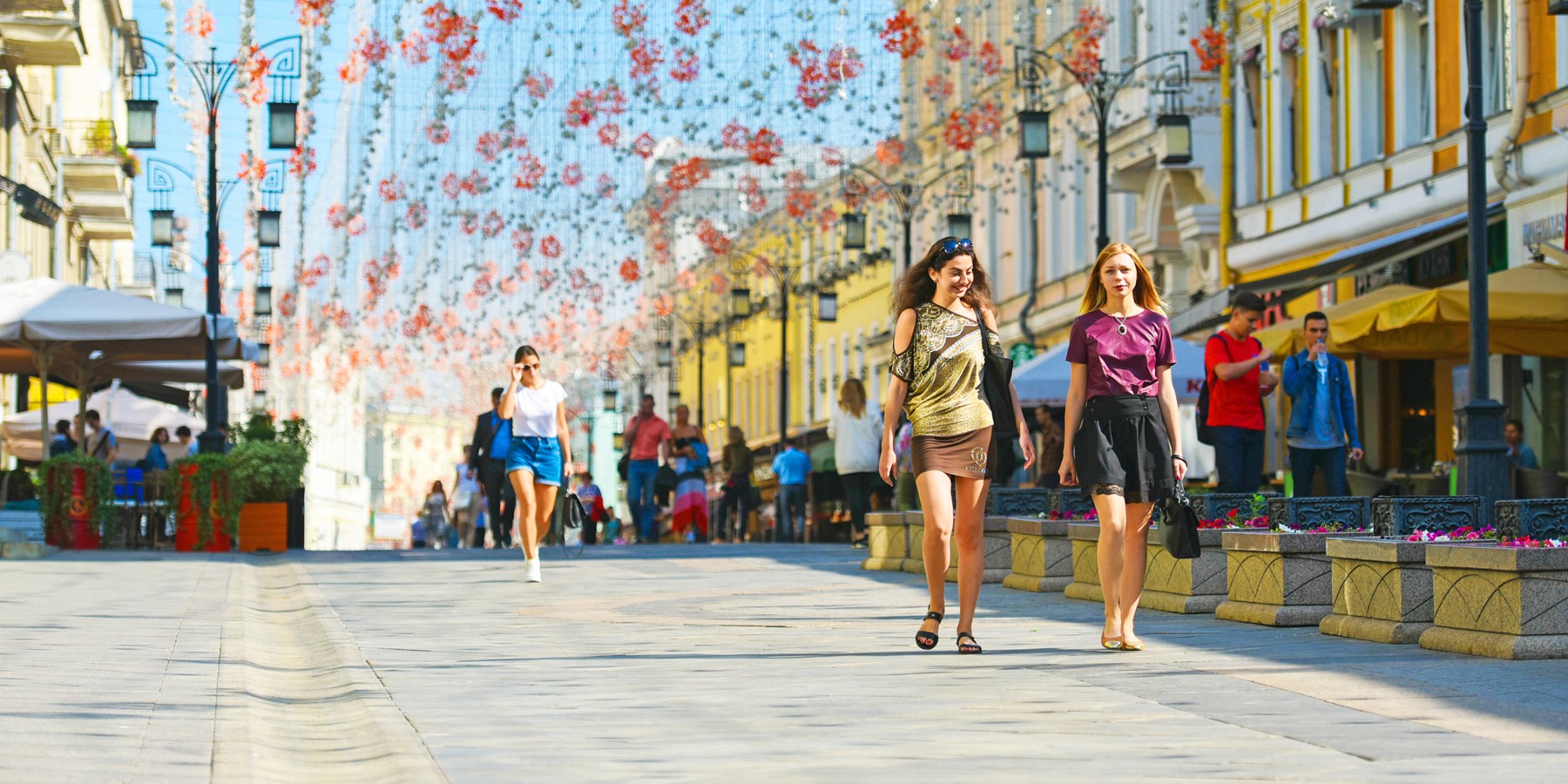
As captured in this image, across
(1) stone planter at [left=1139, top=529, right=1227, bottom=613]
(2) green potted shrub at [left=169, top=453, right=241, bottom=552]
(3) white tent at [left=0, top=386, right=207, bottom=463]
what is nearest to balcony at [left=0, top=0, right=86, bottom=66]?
(3) white tent at [left=0, top=386, right=207, bottom=463]

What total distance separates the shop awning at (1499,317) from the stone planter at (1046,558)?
18.0 ft

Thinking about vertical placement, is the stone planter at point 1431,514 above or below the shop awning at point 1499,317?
below

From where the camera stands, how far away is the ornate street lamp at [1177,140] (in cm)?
3281

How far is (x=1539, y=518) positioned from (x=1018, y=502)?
7119mm

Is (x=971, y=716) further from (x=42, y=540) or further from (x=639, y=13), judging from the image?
(x=639, y=13)

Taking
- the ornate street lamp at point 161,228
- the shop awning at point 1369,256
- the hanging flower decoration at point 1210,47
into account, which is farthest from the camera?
the ornate street lamp at point 161,228

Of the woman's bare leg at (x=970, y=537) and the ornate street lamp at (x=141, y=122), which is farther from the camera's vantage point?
the ornate street lamp at (x=141, y=122)

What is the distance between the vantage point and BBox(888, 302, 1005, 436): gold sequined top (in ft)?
33.3

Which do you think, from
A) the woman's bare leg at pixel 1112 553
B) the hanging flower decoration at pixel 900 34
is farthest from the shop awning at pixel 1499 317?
the hanging flower decoration at pixel 900 34

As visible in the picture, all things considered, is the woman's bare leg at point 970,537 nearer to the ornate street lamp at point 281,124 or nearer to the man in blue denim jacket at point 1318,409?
the man in blue denim jacket at point 1318,409

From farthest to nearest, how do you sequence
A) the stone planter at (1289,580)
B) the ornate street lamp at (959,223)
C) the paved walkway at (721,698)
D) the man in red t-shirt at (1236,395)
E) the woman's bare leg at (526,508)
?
the ornate street lamp at (959,223) < the woman's bare leg at (526,508) < the man in red t-shirt at (1236,395) < the stone planter at (1289,580) < the paved walkway at (721,698)

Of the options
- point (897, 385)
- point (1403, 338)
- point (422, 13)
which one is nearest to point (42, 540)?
point (422, 13)

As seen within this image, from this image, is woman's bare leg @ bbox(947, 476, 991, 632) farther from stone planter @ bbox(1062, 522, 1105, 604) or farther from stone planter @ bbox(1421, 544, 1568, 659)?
stone planter @ bbox(1062, 522, 1105, 604)

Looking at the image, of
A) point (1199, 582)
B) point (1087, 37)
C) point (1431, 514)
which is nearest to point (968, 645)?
point (1431, 514)
